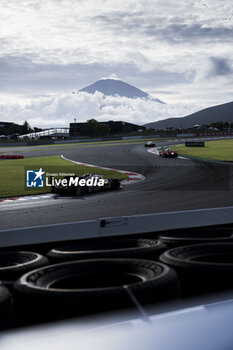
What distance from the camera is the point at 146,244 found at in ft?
15.8

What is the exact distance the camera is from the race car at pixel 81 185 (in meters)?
16.8

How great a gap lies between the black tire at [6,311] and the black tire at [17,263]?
803 mm

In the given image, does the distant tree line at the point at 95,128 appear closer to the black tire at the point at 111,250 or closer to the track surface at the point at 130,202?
the track surface at the point at 130,202

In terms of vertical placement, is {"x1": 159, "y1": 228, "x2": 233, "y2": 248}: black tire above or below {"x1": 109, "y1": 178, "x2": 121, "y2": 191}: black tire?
above

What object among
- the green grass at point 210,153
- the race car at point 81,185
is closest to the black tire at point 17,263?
the race car at point 81,185

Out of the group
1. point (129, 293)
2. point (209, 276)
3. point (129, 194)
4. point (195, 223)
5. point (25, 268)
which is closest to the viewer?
point (129, 293)

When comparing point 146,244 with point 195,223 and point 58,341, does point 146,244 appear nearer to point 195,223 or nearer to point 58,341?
point 195,223

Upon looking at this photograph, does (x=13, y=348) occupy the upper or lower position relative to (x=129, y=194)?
upper

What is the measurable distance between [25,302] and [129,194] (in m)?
13.9

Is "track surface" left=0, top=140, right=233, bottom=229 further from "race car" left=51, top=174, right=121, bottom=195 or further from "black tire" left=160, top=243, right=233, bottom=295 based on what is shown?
"black tire" left=160, top=243, right=233, bottom=295

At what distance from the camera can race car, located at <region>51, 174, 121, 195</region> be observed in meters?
16.8

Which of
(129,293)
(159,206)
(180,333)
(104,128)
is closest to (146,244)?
(129,293)

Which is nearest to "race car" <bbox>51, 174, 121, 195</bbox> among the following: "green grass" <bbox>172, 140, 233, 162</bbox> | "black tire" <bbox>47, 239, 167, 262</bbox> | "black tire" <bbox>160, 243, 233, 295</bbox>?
"black tire" <bbox>47, 239, 167, 262</bbox>

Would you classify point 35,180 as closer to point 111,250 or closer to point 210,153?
point 111,250
